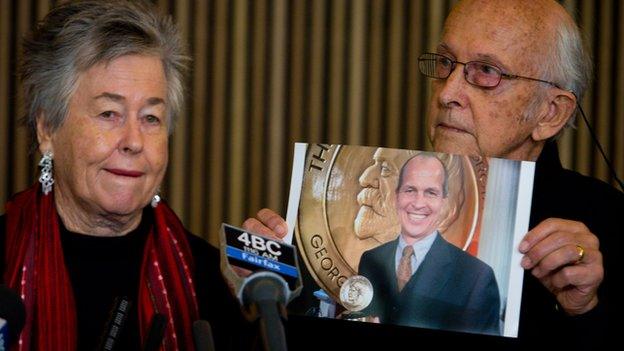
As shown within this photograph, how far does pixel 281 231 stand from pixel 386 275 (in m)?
0.23

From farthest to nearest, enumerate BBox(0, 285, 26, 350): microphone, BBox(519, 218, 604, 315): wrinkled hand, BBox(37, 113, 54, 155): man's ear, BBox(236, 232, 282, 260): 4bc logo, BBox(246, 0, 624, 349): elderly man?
1. BBox(37, 113, 54, 155): man's ear
2. BBox(246, 0, 624, 349): elderly man
3. BBox(519, 218, 604, 315): wrinkled hand
4. BBox(236, 232, 282, 260): 4bc logo
5. BBox(0, 285, 26, 350): microphone

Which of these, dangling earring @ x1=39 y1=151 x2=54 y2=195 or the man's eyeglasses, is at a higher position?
the man's eyeglasses

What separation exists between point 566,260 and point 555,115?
1.67 feet

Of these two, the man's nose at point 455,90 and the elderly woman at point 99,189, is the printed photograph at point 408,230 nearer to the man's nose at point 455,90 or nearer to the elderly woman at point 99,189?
the man's nose at point 455,90

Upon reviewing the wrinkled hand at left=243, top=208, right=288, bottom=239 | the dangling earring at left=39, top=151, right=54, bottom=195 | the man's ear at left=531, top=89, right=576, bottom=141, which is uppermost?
the man's ear at left=531, top=89, right=576, bottom=141

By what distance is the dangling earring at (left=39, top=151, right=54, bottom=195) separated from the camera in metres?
2.48

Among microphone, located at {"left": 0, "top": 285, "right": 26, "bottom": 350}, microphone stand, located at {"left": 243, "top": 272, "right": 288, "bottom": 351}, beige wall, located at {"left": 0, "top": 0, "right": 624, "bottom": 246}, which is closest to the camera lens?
microphone stand, located at {"left": 243, "top": 272, "right": 288, "bottom": 351}

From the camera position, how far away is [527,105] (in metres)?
2.48

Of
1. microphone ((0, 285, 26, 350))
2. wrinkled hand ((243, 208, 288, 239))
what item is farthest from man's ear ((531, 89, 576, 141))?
microphone ((0, 285, 26, 350))

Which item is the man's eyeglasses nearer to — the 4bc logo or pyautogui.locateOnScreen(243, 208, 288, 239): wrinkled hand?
pyautogui.locateOnScreen(243, 208, 288, 239): wrinkled hand

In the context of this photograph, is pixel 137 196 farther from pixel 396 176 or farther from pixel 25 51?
pixel 396 176

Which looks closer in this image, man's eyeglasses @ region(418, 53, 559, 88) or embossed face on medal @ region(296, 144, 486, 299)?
embossed face on medal @ region(296, 144, 486, 299)

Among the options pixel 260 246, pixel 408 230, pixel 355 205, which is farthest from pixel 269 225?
pixel 260 246

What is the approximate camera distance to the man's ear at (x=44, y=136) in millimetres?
2463
